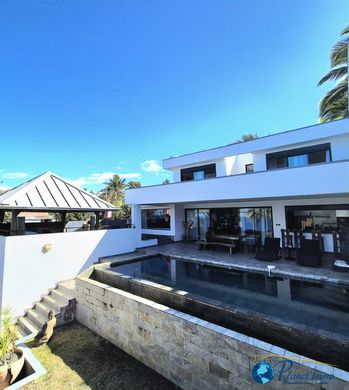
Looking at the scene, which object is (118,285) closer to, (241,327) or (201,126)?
(241,327)

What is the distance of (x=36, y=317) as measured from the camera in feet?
26.0

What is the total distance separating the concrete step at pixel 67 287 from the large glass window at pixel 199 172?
1128 cm

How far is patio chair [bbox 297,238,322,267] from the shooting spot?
8656 millimetres

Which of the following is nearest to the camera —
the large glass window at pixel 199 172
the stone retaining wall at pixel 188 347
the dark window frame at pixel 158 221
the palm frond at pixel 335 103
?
the stone retaining wall at pixel 188 347

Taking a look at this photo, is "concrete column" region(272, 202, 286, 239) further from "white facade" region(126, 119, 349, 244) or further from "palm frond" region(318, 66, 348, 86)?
"palm frond" region(318, 66, 348, 86)

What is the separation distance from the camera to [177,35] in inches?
436

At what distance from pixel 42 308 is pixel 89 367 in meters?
4.16

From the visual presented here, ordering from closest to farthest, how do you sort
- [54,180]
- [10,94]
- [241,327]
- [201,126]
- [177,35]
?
1. [241,327]
2. [177,35]
3. [54,180]
4. [10,94]
5. [201,126]

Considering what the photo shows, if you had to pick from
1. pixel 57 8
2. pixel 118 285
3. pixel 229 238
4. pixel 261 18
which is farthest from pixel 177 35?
pixel 118 285

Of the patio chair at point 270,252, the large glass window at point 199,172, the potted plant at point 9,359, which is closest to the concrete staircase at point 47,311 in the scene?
the potted plant at point 9,359

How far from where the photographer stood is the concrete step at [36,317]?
24.9 ft

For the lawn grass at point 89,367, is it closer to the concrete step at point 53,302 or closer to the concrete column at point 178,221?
the concrete step at point 53,302

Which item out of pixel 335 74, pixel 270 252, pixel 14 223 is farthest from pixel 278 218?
pixel 14 223

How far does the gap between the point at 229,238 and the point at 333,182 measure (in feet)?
19.5
